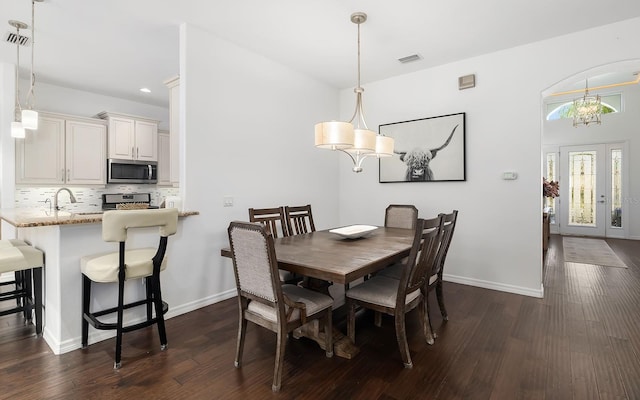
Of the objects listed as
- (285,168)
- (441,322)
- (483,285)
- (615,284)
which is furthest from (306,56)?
(615,284)

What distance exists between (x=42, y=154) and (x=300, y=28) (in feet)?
13.2

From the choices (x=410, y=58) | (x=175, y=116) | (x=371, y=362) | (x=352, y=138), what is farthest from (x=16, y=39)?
(x=371, y=362)

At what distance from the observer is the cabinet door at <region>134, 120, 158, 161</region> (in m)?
5.34

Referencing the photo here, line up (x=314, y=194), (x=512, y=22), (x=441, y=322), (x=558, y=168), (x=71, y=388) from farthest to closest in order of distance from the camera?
(x=558, y=168)
(x=314, y=194)
(x=512, y=22)
(x=441, y=322)
(x=71, y=388)

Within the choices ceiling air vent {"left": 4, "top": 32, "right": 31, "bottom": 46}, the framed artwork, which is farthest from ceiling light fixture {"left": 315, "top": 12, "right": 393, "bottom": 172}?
ceiling air vent {"left": 4, "top": 32, "right": 31, "bottom": 46}

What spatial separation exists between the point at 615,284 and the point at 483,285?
1599 millimetres

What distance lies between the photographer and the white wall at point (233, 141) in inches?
123

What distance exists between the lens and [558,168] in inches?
312

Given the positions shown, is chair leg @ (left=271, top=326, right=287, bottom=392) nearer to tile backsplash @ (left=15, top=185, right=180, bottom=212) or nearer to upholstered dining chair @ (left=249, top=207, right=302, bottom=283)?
upholstered dining chair @ (left=249, top=207, right=302, bottom=283)

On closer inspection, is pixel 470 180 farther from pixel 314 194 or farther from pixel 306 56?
pixel 306 56

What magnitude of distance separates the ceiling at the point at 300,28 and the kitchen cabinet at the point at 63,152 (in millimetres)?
770

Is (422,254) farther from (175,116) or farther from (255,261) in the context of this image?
(175,116)

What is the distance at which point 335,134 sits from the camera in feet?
8.02

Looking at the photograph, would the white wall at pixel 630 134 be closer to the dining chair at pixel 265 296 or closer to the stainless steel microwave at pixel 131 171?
the dining chair at pixel 265 296
